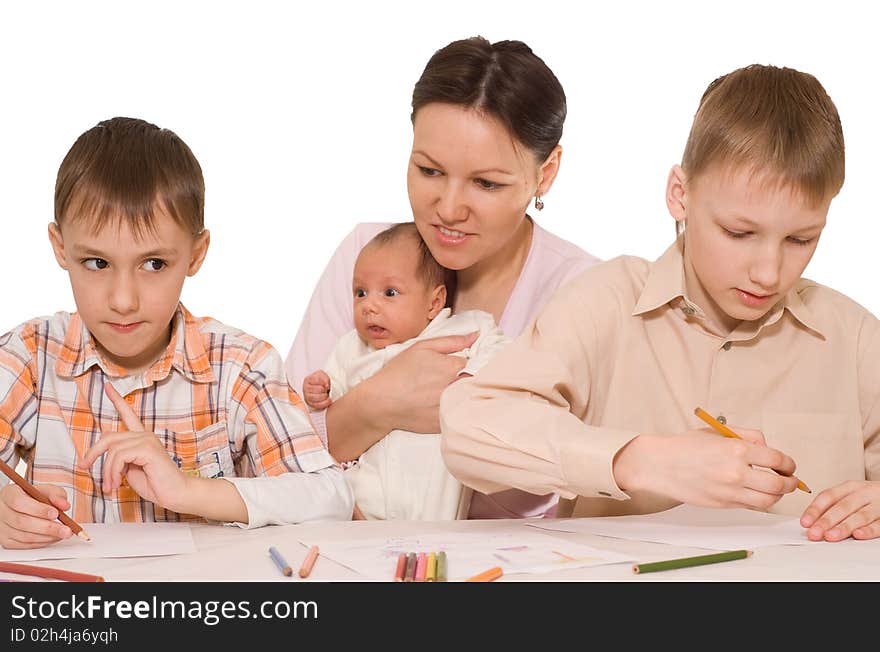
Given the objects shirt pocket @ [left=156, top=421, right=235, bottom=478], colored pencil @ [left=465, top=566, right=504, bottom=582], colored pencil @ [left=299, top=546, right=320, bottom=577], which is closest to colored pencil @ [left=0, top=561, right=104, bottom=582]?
colored pencil @ [left=299, top=546, right=320, bottom=577]

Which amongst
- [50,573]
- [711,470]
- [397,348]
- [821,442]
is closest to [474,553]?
[711,470]

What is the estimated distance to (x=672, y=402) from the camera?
2.12 meters

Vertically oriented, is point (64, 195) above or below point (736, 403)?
above

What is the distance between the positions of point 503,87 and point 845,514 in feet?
3.84

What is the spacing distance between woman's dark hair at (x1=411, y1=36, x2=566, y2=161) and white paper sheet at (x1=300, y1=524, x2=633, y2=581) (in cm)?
104

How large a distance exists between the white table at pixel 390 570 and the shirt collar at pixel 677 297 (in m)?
0.46

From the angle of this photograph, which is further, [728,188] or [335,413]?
[335,413]

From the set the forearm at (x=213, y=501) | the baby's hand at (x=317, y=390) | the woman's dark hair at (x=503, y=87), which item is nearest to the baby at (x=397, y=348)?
the baby's hand at (x=317, y=390)

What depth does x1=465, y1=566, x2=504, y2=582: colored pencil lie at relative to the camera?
151 centimetres

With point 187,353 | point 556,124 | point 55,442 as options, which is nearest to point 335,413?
point 187,353

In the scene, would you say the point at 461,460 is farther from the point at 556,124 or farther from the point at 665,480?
the point at 556,124

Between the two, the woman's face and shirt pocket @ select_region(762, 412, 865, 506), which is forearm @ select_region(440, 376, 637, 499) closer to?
shirt pocket @ select_region(762, 412, 865, 506)
